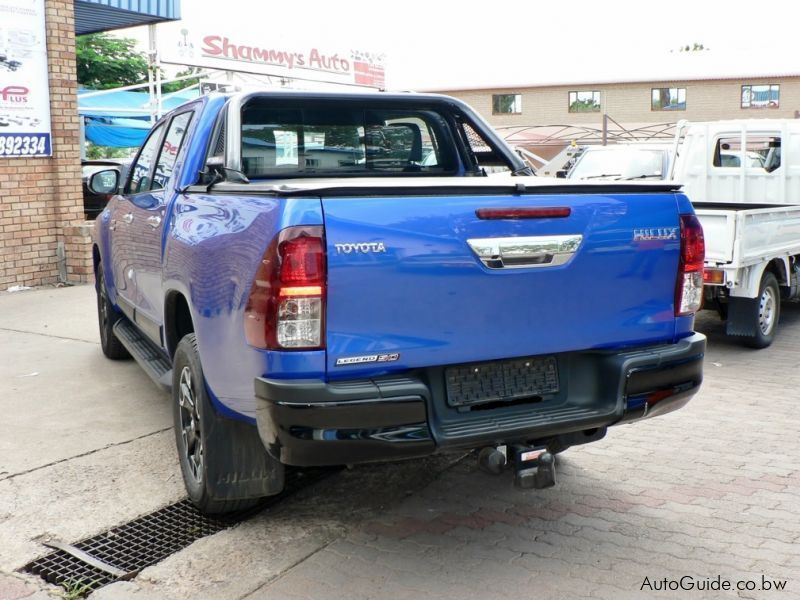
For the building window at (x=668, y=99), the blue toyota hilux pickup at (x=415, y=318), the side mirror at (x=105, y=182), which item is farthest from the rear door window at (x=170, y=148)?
the building window at (x=668, y=99)

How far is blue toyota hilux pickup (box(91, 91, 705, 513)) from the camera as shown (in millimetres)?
3277

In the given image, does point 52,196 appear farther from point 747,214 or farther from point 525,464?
point 525,464

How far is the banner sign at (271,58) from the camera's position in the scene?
736 inches

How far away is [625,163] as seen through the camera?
1459 centimetres

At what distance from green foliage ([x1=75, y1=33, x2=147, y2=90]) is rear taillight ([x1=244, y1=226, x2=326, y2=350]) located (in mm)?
35452

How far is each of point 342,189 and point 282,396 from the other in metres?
0.79

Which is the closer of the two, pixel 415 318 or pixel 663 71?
pixel 415 318

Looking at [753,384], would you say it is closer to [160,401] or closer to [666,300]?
[666,300]

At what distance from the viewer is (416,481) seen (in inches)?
188

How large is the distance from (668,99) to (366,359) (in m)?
42.6

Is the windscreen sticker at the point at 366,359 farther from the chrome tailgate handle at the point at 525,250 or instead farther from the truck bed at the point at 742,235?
the truck bed at the point at 742,235

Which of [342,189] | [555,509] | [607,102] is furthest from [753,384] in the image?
[607,102]

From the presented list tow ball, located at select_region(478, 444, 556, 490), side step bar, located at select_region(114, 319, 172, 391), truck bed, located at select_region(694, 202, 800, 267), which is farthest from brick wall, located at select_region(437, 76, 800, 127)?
tow ball, located at select_region(478, 444, 556, 490)

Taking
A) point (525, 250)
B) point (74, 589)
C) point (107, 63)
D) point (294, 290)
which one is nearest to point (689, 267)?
point (525, 250)
